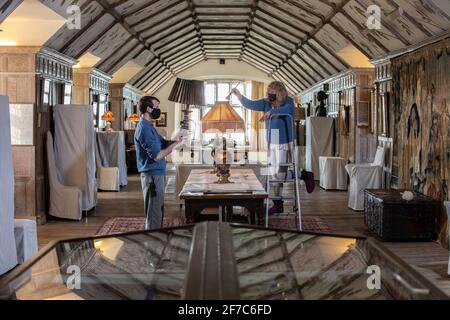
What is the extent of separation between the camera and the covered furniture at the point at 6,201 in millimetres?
5328

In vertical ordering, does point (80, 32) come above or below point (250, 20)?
below

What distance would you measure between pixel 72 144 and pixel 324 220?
423 cm

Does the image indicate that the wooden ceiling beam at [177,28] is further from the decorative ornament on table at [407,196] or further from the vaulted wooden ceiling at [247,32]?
the decorative ornament on table at [407,196]

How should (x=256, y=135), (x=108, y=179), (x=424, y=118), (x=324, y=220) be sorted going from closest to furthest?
(x=424, y=118) → (x=324, y=220) → (x=108, y=179) → (x=256, y=135)

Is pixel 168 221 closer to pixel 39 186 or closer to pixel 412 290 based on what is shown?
pixel 39 186

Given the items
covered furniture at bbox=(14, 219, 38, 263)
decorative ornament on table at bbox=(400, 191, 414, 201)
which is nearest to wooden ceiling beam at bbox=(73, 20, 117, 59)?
covered furniture at bbox=(14, 219, 38, 263)

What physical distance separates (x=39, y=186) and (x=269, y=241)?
665 cm

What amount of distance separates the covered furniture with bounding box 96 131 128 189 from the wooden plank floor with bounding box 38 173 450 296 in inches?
25.9

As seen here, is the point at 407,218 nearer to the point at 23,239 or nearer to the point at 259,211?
the point at 259,211

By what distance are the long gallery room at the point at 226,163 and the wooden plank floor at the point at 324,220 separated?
4 centimetres

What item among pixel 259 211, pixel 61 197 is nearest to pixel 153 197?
pixel 259 211

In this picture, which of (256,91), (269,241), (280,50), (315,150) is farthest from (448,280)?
(256,91)

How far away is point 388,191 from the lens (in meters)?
8.06

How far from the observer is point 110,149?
1338 cm
